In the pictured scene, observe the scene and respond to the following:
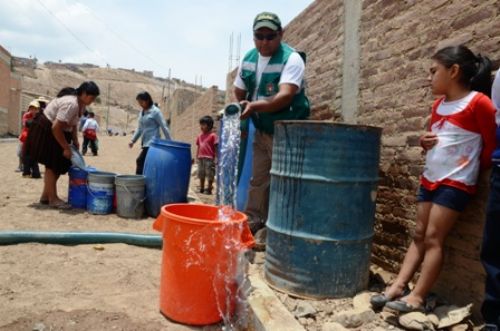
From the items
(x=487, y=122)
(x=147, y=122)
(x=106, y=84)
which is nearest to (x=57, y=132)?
(x=147, y=122)

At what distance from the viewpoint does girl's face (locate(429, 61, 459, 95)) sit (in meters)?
2.35

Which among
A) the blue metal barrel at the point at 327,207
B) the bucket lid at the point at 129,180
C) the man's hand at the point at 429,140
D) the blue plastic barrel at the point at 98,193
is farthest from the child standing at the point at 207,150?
the man's hand at the point at 429,140

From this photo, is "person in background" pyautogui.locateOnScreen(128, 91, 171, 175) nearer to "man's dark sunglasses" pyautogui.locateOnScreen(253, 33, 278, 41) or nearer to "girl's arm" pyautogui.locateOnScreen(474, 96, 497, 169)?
"man's dark sunglasses" pyautogui.locateOnScreen(253, 33, 278, 41)

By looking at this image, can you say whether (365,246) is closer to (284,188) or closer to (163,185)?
(284,188)

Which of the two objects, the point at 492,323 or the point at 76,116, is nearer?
the point at 492,323

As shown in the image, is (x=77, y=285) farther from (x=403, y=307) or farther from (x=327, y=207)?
(x=403, y=307)

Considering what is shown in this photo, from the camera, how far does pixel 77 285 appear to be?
2934mm

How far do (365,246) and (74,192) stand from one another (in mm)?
3824

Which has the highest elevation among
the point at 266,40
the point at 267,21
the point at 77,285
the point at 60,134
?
the point at 267,21

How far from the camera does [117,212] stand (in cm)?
518

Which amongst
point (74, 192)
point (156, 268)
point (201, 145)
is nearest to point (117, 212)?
point (74, 192)

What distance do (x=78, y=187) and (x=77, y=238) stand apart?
1.62 meters

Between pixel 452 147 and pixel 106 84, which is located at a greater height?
pixel 106 84

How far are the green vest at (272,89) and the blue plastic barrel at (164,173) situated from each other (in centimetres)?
184
